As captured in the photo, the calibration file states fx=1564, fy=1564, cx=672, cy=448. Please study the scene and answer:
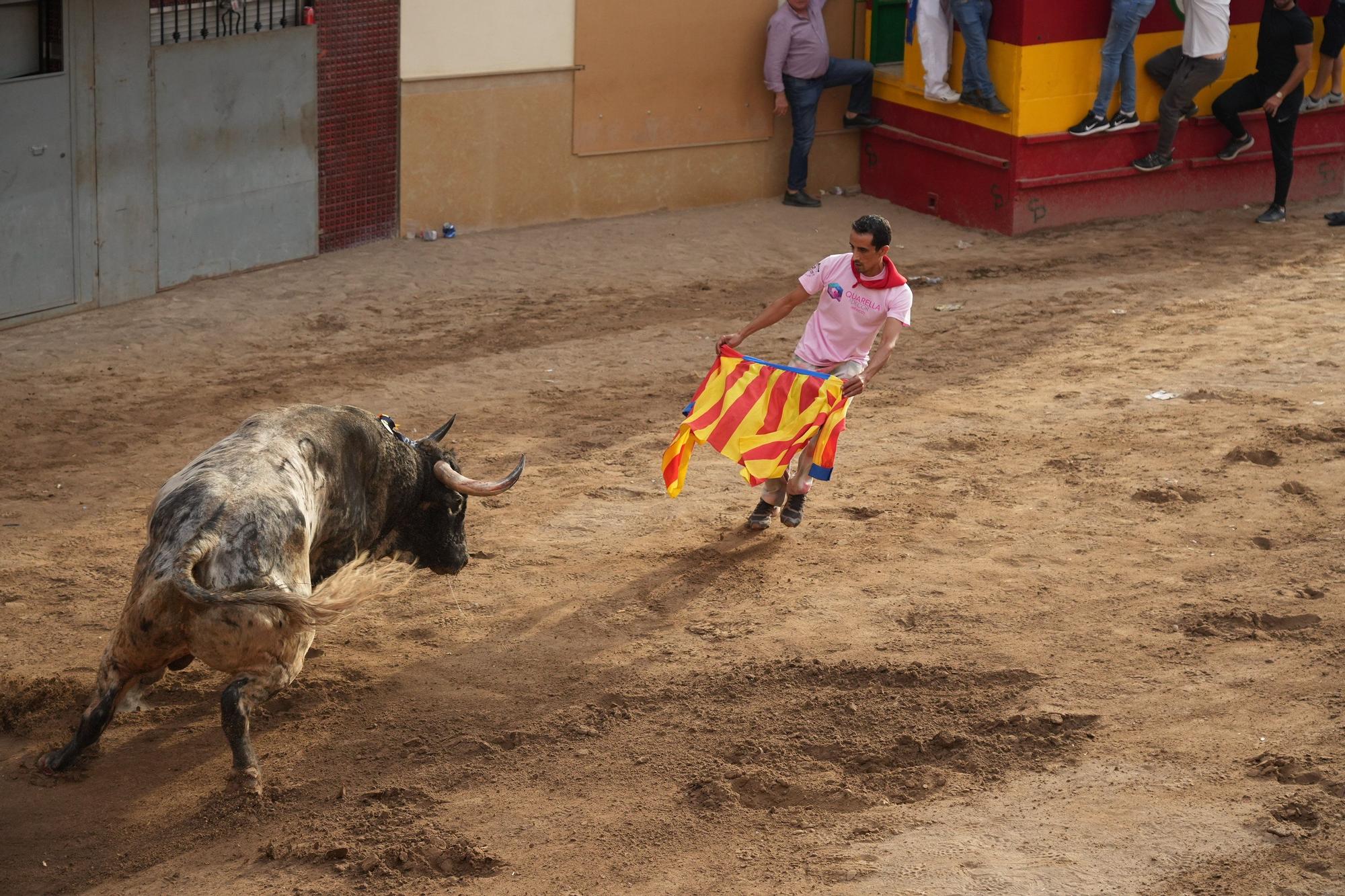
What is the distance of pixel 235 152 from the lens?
41.8 ft

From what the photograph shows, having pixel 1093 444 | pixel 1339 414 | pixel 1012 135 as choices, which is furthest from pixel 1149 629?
pixel 1012 135

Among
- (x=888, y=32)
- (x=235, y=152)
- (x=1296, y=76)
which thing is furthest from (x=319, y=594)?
(x=1296, y=76)

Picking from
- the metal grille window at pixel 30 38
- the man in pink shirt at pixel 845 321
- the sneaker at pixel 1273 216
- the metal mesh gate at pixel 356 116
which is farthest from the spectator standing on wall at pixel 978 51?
the metal grille window at pixel 30 38

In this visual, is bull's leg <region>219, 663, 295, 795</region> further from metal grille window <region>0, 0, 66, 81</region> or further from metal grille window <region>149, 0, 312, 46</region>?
metal grille window <region>149, 0, 312, 46</region>

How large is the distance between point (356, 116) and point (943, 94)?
18.6 feet

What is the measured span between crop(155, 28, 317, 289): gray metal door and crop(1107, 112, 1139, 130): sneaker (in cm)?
758

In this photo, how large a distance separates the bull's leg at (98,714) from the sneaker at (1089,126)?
11516 mm

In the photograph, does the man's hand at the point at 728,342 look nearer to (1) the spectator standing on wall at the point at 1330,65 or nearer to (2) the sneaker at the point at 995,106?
(2) the sneaker at the point at 995,106

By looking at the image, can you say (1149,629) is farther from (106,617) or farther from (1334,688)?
(106,617)

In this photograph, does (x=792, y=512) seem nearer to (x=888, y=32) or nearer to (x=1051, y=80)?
(x=1051, y=80)

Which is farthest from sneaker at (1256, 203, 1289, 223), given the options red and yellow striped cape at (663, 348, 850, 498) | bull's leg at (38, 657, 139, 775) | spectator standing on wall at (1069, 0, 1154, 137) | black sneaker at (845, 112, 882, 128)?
bull's leg at (38, 657, 139, 775)

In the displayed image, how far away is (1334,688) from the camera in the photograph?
6.77m

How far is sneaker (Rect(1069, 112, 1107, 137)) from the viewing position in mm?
15047

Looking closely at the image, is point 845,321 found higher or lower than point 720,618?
higher
